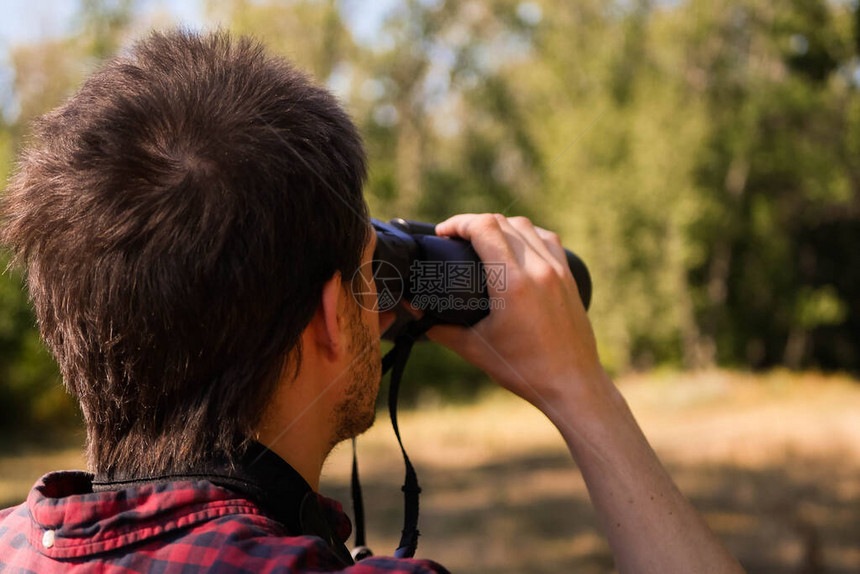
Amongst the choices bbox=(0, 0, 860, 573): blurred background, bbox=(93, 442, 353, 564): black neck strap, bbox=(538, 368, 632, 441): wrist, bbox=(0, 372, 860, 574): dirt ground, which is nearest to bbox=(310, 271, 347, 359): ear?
bbox=(93, 442, 353, 564): black neck strap

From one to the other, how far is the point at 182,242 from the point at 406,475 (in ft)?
1.57

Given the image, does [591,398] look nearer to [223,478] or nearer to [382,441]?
[223,478]

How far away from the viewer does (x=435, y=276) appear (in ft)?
3.93

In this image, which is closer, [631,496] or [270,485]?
[270,485]

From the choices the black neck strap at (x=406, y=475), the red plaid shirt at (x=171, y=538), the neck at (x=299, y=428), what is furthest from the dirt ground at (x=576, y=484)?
the red plaid shirt at (x=171, y=538)

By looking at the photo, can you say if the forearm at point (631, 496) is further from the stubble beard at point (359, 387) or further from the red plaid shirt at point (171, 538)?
the red plaid shirt at point (171, 538)

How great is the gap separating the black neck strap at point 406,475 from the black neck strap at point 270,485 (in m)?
0.15

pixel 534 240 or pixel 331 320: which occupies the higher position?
pixel 534 240

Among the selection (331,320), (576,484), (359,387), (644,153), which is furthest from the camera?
(644,153)

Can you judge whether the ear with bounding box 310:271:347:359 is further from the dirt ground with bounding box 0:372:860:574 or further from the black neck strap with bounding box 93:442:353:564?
the dirt ground with bounding box 0:372:860:574

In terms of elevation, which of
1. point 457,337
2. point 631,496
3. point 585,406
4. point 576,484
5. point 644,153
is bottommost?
point 576,484

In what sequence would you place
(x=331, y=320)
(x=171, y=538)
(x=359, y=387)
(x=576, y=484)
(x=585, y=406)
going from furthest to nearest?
(x=576, y=484) → (x=585, y=406) → (x=359, y=387) → (x=331, y=320) → (x=171, y=538)

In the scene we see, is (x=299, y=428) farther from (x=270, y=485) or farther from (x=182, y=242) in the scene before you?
(x=182, y=242)
